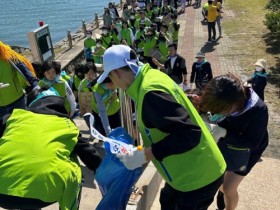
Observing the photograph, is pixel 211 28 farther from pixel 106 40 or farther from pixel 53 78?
pixel 53 78

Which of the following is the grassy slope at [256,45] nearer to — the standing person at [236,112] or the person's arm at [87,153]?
the standing person at [236,112]

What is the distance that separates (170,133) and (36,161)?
93 centimetres

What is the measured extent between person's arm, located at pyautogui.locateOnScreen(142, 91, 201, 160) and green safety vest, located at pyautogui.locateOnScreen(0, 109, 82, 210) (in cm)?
70

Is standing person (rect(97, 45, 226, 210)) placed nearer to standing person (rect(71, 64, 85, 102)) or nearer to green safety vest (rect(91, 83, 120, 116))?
green safety vest (rect(91, 83, 120, 116))

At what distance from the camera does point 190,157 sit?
2305 millimetres

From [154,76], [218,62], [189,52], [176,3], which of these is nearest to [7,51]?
[154,76]

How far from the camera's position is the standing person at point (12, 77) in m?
4.12

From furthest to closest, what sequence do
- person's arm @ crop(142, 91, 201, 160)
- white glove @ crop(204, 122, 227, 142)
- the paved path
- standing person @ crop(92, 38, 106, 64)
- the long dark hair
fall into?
standing person @ crop(92, 38, 106, 64) < the paved path < white glove @ crop(204, 122, 227, 142) < the long dark hair < person's arm @ crop(142, 91, 201, 160)

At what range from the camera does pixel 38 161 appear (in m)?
2.34

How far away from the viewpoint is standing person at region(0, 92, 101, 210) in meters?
2.35

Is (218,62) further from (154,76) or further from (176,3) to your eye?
(176,3)

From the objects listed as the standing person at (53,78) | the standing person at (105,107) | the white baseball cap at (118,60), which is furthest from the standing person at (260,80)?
the white baseball cap at (118,60)

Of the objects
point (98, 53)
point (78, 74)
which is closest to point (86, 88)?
point (78, 74)

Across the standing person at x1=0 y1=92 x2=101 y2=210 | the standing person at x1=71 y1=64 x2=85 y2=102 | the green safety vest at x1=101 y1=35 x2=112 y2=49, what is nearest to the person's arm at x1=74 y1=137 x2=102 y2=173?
the standing person at x1=0 y1=92 x2=101 y2=210
